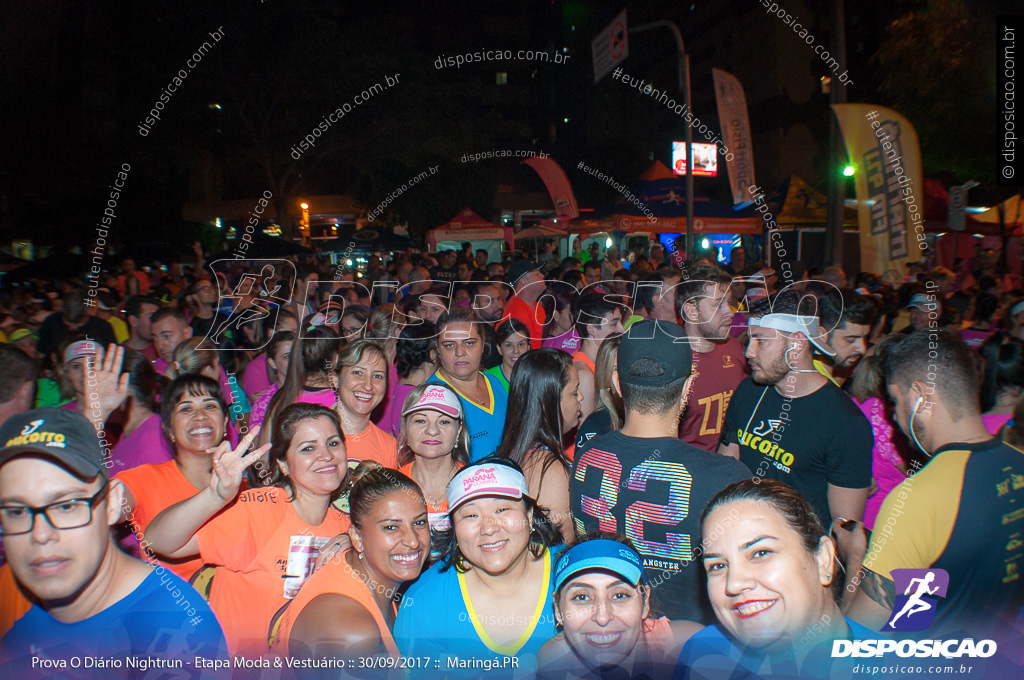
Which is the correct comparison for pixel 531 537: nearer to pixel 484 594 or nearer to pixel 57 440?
pixel 484 594

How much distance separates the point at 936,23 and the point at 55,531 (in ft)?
60.6

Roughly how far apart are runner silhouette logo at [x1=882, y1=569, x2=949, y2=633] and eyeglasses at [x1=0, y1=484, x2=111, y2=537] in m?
2.74

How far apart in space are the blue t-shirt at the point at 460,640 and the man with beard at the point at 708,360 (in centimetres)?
229

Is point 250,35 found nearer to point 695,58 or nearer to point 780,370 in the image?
A: point 780,370

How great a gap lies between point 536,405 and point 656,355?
100 centimetres

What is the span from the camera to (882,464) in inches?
144

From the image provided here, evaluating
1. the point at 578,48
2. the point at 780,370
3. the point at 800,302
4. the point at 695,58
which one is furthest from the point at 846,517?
the point at 695,58

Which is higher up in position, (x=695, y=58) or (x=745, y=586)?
(x=695, y=58)

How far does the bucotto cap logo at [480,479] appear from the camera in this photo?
2439mm

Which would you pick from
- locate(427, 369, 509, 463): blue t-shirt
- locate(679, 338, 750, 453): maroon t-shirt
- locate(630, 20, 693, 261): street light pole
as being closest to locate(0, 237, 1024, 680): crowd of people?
locate(427, 369, 509, 463): blue t-shirt

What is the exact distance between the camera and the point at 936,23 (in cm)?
1432

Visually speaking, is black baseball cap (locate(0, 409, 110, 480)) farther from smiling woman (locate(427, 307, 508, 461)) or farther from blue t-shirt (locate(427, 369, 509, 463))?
smiling woman (locate(427, 307, 508, 461))

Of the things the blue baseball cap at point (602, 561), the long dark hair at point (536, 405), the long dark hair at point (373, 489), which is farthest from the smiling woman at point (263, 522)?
the blue baseball cap at point (602, 561)

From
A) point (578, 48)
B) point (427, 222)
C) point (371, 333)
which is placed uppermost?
point (578, 48)
